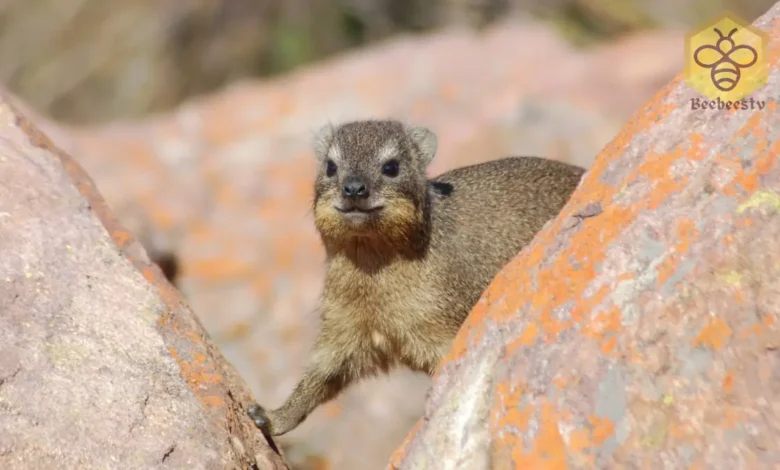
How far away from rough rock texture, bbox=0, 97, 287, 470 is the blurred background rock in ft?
7.61

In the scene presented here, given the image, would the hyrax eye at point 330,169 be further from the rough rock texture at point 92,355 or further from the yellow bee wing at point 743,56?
the yellow bee wing at point 743,56

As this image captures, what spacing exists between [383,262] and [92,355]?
186 centimetres

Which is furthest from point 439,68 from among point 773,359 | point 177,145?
point 773,359

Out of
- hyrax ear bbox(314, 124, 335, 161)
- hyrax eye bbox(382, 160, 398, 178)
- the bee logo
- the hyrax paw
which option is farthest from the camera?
hyrax ear bbox(314, 124, 335, 161)

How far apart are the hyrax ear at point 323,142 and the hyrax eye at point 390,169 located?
17.4 inches

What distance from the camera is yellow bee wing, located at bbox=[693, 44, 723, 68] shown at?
13.6ft

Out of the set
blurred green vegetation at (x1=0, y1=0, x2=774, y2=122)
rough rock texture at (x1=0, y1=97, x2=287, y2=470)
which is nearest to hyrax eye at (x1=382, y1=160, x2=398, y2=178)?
rough rock texture at (x1=0, y1=97, x2=287, y2=470)

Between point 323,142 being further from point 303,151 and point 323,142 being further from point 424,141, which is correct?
point 303,151

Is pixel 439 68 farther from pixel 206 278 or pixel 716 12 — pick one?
pixel 716 12

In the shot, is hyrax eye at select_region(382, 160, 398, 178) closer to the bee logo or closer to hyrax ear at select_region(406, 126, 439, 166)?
hyrax ear at select_region(406, 126, 439, 166)

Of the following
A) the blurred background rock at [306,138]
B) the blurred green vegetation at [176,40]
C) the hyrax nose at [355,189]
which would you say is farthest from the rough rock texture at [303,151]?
the blurred green vegetation at [176,40]

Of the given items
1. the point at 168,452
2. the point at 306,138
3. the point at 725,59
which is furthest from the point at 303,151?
the point at 168,452

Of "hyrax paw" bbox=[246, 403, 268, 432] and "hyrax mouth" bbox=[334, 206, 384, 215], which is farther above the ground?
"hyrax mouth" bbox=[334, 206, 384, 215]

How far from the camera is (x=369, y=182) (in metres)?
5.28
